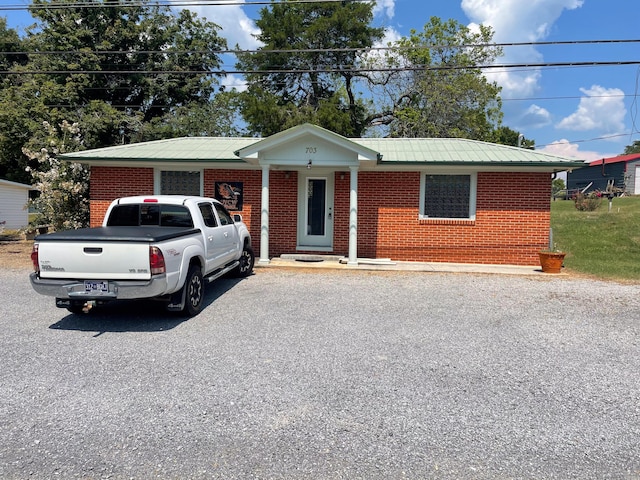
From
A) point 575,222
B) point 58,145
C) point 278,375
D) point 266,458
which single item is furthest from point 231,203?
point 575,222

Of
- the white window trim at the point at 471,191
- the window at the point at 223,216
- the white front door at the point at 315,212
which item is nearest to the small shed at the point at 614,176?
the white window trim at the point at 471,191

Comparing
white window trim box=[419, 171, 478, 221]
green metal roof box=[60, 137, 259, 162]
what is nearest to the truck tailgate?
green metal roof box=[60, 137, 259, 162]

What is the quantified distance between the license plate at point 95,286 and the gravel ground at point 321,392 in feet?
1.92

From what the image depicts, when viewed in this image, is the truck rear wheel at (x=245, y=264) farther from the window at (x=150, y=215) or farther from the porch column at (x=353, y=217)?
the porch column at (x=353, y=217)

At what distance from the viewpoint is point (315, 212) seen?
41.0ft

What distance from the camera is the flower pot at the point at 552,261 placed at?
10.4 meters

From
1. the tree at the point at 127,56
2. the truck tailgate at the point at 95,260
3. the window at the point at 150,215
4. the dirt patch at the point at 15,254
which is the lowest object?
the dirt patch at the point at 15,254

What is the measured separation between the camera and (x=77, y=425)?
3.32 metres

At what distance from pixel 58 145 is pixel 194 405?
14432 millimetres

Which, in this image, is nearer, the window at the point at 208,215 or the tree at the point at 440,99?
the window at the point at 208,215

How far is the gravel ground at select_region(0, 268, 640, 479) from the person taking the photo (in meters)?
2.90

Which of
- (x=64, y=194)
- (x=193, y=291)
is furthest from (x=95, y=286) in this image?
(x=64, y=194)

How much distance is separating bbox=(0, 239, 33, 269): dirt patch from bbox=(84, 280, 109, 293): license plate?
23.8 feet

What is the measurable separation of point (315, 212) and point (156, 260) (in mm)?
7369
